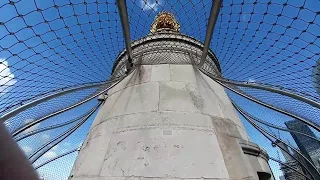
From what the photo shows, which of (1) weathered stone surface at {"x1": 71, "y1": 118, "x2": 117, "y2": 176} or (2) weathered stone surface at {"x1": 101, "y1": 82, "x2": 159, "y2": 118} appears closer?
(1) weathered stone surface at {"x1": 71, "y1": 118, "x2": 117, "y2": 176}

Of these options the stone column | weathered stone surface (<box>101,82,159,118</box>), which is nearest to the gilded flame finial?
the stone column

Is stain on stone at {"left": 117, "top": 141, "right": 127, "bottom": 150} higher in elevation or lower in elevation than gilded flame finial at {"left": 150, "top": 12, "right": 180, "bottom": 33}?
lower

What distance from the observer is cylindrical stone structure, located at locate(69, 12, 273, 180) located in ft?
10.0

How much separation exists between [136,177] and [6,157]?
106 inches

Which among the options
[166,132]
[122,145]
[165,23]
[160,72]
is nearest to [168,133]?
[166,132]

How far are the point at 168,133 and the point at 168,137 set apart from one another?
87mm

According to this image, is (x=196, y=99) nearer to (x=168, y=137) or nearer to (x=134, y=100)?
(x=168, y=137)

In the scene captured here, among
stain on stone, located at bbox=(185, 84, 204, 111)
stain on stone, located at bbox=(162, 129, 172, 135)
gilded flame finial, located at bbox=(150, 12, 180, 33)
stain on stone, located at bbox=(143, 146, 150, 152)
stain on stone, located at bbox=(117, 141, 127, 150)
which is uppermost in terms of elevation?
gilded flame finial, located at bbox=(150, 12, 180, 33)

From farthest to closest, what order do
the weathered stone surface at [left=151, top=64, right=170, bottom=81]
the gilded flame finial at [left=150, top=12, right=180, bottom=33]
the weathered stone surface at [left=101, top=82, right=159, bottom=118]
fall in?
the gilded flame finial at [left=150, top=12, right=180, bottom=33] < the weathered stone surface at [left=151, top=64, right=170, bottom=81] < the weathered stone surface at [left=101, top=82, right=159, bottom=118]

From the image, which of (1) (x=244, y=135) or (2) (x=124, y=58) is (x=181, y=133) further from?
(2) (x=124, y=58)

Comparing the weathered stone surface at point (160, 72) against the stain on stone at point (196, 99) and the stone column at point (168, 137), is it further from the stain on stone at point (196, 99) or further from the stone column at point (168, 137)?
the stain on stone at point (196, 99)

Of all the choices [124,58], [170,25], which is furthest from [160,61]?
[170,25]

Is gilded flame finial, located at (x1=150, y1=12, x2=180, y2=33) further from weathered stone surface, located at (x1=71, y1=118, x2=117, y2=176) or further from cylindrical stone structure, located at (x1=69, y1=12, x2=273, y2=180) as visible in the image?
weathered stone surface, located at (x1=71, y1=118, x2=117, y2=176)

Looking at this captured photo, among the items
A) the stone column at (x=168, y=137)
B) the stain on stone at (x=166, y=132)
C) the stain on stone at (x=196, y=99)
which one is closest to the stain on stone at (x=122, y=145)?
the stone column at (x=168, y=137)
